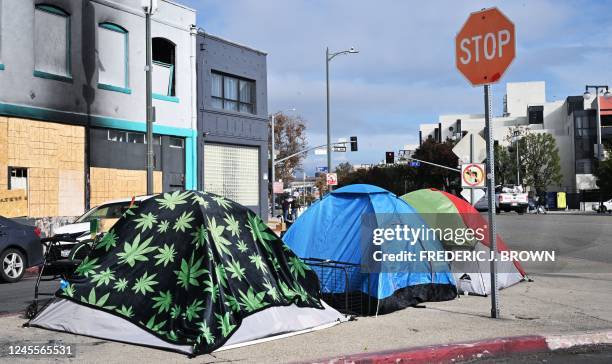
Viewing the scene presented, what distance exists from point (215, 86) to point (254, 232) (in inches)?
753

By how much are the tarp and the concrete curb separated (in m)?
3.09

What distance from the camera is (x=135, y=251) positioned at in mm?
7133

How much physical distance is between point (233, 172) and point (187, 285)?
66.3 feet

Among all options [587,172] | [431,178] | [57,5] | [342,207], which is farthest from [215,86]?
[587,172]

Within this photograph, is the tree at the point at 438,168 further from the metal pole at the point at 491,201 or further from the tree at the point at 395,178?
the metal pole at the point at 491,201

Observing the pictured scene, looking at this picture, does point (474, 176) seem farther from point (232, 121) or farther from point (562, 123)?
point (562, 123)

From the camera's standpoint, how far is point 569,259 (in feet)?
55.0

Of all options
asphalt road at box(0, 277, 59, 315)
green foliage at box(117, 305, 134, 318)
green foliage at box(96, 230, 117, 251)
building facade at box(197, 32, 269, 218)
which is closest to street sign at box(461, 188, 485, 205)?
green foliage at box(96, 230, 117, 251)

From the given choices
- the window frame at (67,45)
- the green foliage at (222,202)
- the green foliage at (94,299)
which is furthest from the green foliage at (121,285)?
the window frame at (67,45)

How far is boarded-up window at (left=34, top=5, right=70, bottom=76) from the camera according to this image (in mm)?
18422

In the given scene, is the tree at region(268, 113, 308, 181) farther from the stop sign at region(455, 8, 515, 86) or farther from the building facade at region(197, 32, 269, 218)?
the stop sign at region(455, 8, 515, 86)

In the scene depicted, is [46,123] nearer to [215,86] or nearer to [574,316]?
[215,86]

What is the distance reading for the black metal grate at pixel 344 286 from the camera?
853 cm

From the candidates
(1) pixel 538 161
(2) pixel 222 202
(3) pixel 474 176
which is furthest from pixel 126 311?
(1) pixel 538 161
